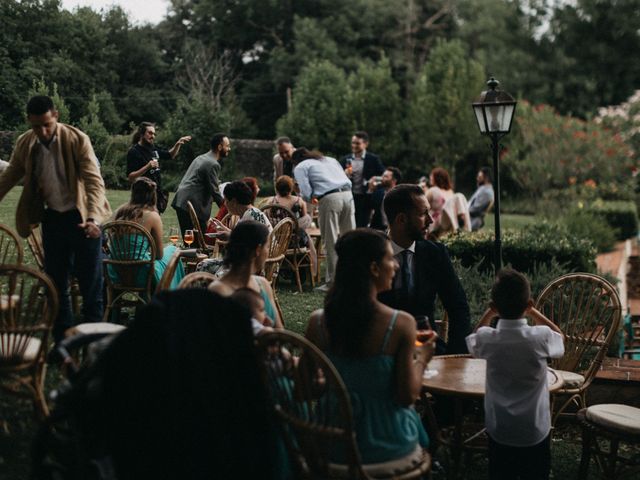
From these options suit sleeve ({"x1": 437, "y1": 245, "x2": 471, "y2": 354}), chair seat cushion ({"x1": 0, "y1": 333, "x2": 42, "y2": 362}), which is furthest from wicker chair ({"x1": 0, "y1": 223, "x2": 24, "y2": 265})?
suit sleeve ({"x1": 437, "y1": 245, "x2": 471, "y2": 354})

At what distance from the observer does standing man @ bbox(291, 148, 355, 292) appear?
870cm

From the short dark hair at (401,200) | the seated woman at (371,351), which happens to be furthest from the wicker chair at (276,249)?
the seated woman at (371,351)

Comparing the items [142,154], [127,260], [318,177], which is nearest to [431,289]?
[127,260]

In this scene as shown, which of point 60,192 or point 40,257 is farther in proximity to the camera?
point 40,257

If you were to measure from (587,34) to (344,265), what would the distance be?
3677 centimetres

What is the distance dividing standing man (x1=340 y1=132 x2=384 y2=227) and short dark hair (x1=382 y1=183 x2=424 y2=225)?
6.26 meters

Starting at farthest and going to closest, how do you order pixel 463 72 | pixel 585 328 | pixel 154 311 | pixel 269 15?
pixel 269 15 → pixel 463 72 → pixel 585 328 → pixel 154 311

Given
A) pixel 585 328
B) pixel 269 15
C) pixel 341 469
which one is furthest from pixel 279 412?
pixel 269 15

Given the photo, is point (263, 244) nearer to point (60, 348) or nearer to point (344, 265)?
point (344, 265)

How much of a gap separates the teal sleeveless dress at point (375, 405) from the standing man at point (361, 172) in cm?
754

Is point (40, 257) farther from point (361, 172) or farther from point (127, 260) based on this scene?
point (361, 172)

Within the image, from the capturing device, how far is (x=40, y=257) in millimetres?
6012

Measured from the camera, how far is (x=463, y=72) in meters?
25.3

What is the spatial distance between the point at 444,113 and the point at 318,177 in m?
17.3
